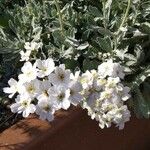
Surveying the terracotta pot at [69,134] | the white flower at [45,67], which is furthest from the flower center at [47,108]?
the terracotta pot at [69,134]

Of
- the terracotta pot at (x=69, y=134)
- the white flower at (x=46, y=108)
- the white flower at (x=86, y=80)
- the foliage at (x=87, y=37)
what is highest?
the white flower at (x=86, y=80)

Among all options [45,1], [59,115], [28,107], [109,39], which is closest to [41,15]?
[45,1]

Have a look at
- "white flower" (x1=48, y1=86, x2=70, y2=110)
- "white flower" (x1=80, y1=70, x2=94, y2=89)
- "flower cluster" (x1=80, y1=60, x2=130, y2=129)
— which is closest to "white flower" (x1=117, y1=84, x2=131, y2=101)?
"flower cluster" (x1=80, y1=60, x2=130, y2=129)

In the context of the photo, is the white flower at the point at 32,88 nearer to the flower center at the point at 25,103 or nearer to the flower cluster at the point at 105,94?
the flower center at the point at 25,103

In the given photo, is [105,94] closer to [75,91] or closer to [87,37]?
[75,91]

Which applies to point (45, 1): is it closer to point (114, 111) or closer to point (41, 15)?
point (41, 15)

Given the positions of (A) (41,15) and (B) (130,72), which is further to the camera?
(A) (41,15)

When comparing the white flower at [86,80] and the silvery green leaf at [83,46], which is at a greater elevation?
the white flower at [86,80]
